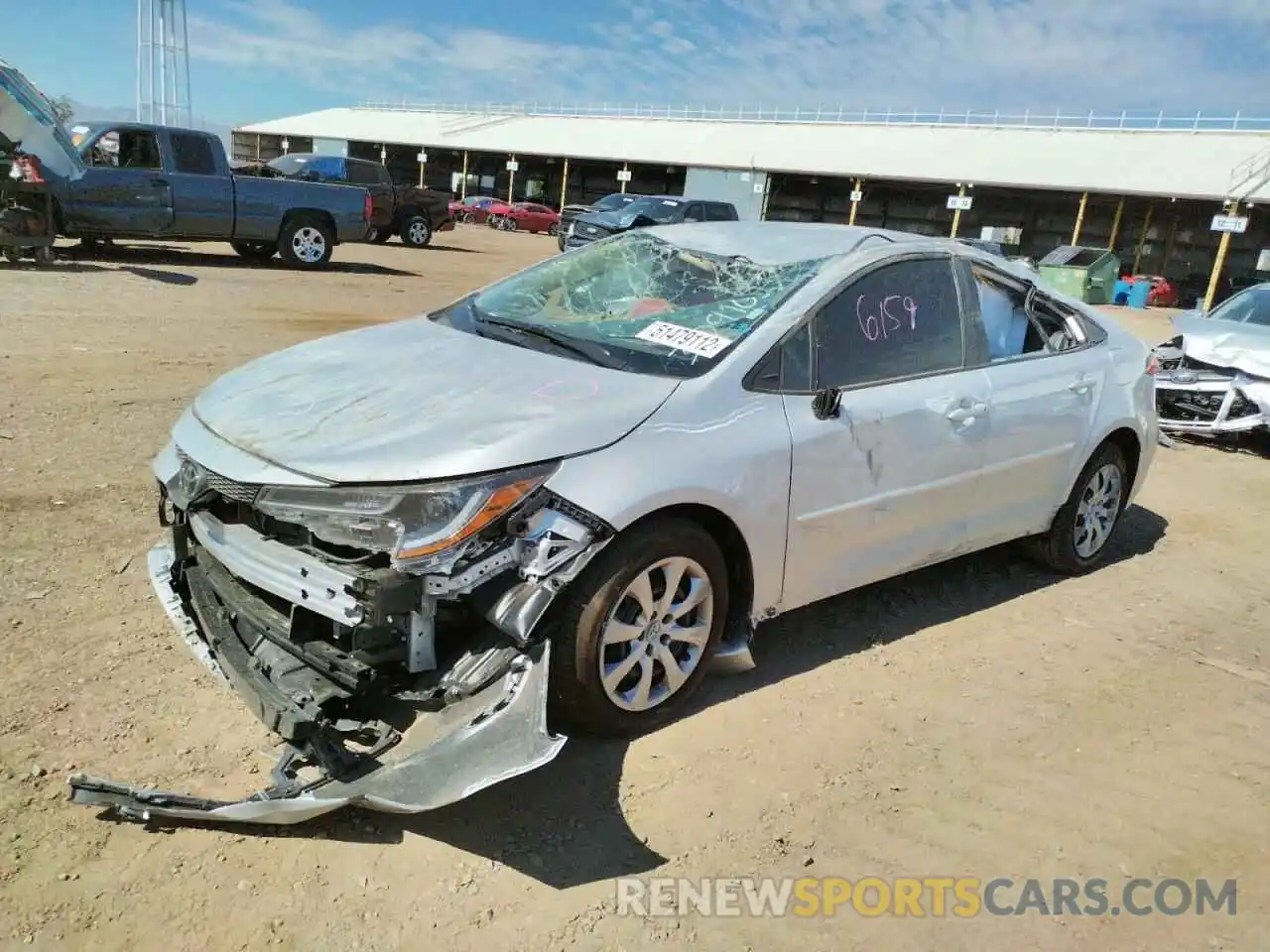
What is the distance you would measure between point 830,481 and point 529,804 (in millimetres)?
1575

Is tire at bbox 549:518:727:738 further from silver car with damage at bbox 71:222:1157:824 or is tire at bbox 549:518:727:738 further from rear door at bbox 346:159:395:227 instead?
rear door at bbox 346:159:395:227

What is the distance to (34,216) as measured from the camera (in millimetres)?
12023

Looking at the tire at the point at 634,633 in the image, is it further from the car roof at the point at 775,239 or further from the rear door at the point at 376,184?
the rear door at the point at 376,184

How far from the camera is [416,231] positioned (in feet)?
74.8

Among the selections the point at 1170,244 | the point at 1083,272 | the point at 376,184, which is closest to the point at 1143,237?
the point at 1170,244

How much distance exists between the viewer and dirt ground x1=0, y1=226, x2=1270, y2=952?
99.7 inches

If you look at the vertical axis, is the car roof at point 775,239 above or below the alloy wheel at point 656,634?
above

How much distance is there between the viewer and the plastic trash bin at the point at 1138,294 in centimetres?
2622

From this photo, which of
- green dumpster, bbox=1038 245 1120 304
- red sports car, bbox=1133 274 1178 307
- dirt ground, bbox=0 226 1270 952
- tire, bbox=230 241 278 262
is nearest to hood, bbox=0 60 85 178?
tire, bbox=230 241 278 262

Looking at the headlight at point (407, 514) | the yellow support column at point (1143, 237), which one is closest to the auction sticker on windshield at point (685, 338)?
the headlight at point (407, 514)

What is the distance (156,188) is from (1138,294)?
23823mm

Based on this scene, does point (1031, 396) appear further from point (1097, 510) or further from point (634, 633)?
point (634, 633)

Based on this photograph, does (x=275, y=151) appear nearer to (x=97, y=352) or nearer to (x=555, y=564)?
(x=97, y=352)

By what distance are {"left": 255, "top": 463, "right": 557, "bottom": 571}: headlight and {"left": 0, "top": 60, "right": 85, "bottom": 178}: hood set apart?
464 inches
